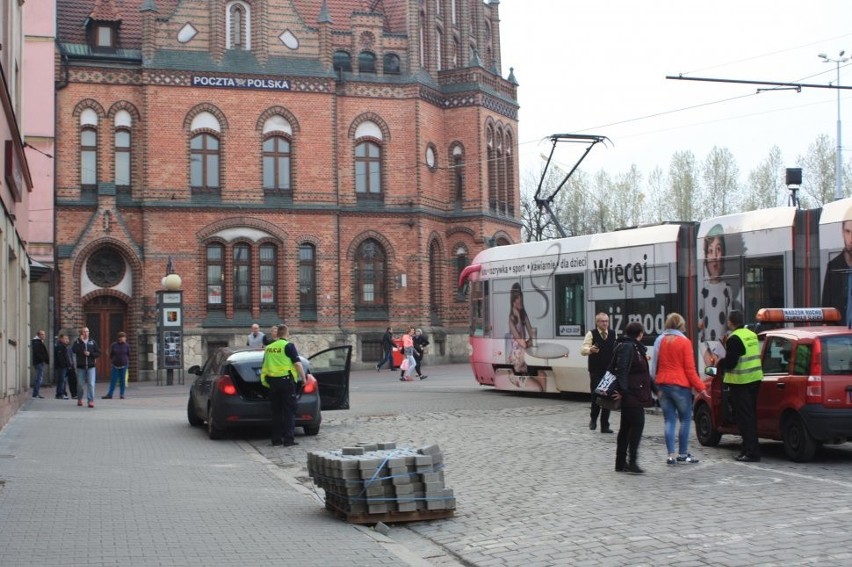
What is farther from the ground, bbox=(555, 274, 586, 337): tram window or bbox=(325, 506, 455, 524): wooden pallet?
bbox=(555, 274, 586, 337): tram window

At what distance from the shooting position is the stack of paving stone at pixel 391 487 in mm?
10258

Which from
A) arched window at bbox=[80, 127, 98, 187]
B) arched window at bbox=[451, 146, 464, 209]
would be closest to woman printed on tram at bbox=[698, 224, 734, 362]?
arched window at bbox=[80, 127, 98, 187]

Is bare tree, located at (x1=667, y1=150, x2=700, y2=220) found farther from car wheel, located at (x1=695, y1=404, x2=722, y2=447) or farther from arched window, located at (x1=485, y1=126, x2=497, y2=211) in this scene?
car wheel, located at (x1=695, y1=404, x2=722, y2=447)

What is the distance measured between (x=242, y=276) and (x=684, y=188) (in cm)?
3206

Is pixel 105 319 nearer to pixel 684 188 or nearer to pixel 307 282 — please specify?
pixel 307 282

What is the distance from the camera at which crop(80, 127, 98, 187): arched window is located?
43.5 m

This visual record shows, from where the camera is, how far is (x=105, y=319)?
1699 inches

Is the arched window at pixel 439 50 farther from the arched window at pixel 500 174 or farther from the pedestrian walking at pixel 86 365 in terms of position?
the pedestrian walking at pixel 86 365

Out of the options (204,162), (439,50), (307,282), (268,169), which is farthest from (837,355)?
(439,50)

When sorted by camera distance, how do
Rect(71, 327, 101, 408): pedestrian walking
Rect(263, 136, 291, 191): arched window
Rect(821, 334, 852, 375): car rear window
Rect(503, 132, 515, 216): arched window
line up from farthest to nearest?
Rect(503, 132, 515, 216): arched window
Rect(263, 136, 291, 191): arched window
Rect(71, 327, 101, 408): pedestrian walking
Rect(821, 334, 852, 375): car rear window

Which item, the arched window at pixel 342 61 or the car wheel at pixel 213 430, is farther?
the arched window at pixel 342 61

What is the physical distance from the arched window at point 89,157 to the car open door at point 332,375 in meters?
26.6

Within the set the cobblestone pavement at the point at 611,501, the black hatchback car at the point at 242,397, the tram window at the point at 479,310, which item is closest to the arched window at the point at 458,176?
the tram window at the point at 479,310

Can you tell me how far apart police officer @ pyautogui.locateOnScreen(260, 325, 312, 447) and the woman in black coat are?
5.51 m
